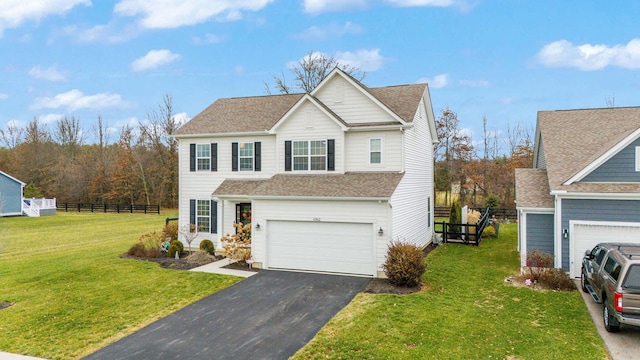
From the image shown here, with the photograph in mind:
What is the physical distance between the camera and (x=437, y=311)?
9805 mm

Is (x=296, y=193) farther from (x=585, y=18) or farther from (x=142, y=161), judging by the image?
(x=142, y=161)

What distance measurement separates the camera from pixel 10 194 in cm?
3847

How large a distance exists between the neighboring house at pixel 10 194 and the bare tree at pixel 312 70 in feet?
98.2

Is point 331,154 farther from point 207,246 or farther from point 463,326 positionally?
point 463,326

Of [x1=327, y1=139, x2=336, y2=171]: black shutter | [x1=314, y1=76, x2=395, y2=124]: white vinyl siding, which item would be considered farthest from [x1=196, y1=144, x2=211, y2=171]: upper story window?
[x1=327, y1=139, x2=336, y2=171]: black shutter

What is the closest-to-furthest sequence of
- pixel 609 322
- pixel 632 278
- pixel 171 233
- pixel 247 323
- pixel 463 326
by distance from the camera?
pixel 632 278, pixel 609 322, pixel 463 326, pixel 247 323, pixel 171 233

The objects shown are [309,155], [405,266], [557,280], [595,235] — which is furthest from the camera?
[309,155]

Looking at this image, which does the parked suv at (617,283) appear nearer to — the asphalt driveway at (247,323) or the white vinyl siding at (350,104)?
the asphalt driveway at (247,323)

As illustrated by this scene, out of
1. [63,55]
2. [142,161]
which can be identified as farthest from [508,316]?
[142,161]

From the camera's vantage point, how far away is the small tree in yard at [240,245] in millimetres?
15584

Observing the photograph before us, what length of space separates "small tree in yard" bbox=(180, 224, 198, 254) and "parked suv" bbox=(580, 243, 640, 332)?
15468 mm

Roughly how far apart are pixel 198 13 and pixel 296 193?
15.4m

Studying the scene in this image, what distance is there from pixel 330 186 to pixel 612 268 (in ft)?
29.6

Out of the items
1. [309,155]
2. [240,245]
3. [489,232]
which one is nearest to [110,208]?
[240,245]
